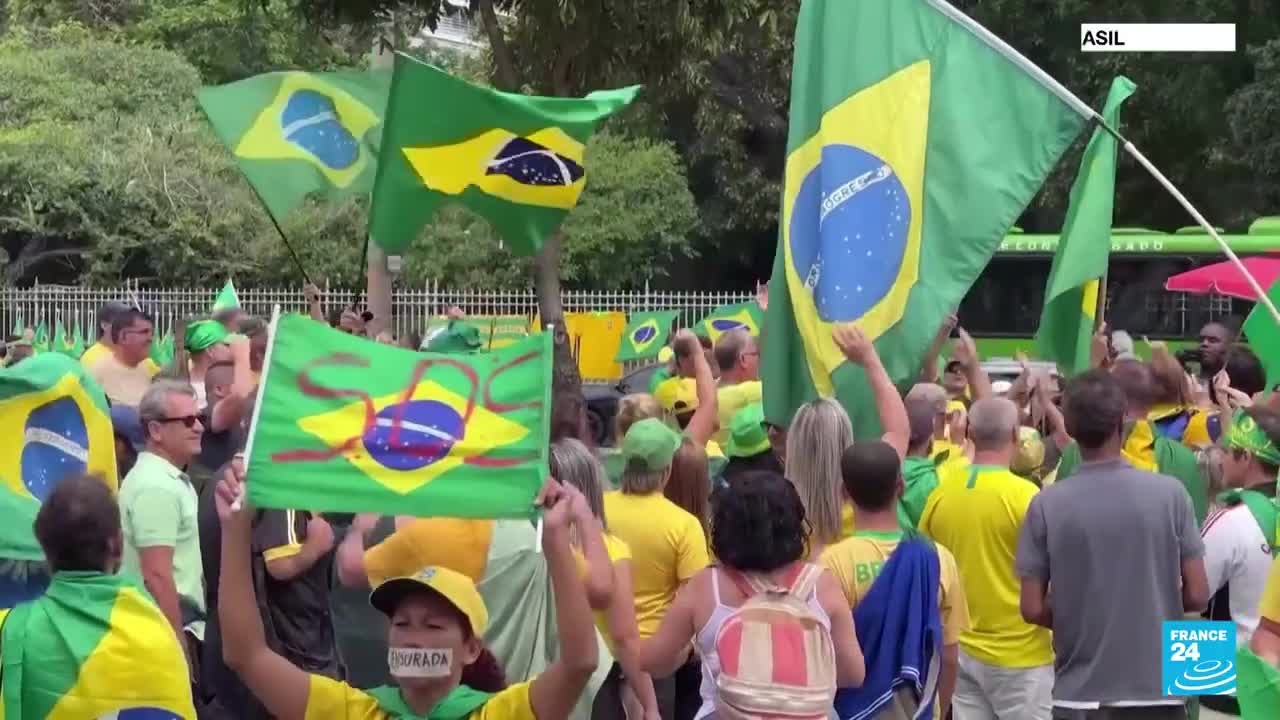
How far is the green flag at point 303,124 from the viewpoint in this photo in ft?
33.1

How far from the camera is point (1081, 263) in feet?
24.1

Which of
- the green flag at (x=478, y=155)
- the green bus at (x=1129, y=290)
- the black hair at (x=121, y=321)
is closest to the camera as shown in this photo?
the green flag at (x=478, y=155)

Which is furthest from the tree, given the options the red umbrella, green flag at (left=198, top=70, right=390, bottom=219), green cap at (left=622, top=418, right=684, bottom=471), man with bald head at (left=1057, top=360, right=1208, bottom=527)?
the red umbrella

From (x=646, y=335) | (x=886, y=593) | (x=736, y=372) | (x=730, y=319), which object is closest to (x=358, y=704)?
(x=886, y=593)

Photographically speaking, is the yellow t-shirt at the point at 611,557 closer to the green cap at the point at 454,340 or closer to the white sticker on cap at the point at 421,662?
the white sticker on cap at the point at 421,662

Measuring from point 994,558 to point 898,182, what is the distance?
133cm

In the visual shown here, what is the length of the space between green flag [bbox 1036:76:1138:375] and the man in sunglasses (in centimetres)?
328

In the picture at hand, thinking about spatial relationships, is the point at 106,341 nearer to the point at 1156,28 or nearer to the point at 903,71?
the point at 903,71

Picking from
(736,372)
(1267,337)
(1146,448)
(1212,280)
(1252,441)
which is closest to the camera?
(1252,441)

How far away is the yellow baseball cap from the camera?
12.5 feet

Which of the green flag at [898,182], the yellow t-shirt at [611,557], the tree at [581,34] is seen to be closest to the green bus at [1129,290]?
the tree at [581,34]

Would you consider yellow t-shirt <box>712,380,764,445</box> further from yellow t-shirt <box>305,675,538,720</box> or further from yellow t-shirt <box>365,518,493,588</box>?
yellow t-shirt <box>305,675,538,720</box>

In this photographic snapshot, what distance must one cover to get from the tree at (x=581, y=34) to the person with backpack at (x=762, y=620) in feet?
32.3

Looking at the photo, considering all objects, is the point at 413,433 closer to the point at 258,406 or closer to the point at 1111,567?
the point at 258,406
